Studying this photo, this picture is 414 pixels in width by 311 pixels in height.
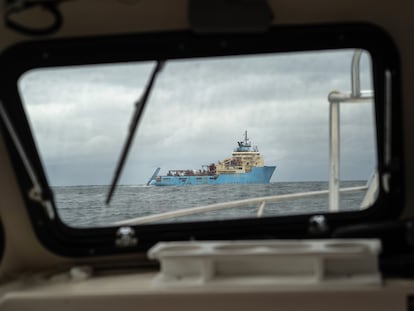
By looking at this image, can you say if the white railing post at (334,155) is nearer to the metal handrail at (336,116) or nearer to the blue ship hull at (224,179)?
the metal handrail at (336,116)

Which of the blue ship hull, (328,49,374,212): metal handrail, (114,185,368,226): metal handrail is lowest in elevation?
(114,185,368,226): metal handrail

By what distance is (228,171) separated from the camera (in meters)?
1.81

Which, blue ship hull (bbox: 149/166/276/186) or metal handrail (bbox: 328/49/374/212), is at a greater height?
metal handrail (bbox: 328/49/374/212)

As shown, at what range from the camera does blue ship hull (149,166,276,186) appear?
1800 mm

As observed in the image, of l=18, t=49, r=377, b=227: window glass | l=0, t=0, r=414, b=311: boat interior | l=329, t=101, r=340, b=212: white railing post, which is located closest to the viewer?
l=0, t=0, r=414, b=311: boat interior

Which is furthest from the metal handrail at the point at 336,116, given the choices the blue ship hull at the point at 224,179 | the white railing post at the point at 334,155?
the blue ship hull at the point at 224,179

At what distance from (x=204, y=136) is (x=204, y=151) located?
53 mm

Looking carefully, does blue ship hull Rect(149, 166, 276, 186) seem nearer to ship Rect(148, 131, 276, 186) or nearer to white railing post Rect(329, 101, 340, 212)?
ship Rect(148, 131, 276, 186)

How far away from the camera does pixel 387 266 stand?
149 cm

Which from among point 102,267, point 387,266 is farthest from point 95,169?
point 387,266

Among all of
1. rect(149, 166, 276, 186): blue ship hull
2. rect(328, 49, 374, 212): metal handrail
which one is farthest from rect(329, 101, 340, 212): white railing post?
rect(149, 166, 276, 186): blue ship hull

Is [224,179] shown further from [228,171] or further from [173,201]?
[173,201]

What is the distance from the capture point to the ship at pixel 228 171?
70.1 inches

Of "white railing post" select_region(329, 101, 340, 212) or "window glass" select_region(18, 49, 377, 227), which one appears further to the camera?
"white railing post" select_region(329, 101, 340, 212)
